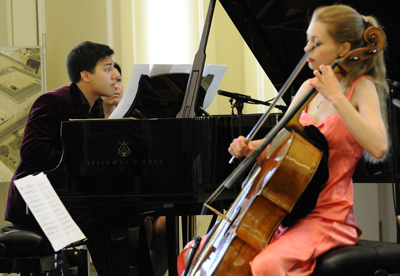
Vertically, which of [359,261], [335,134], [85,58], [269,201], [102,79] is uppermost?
[85,58]

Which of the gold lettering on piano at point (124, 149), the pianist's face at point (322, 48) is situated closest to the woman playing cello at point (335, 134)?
the pianist's face at point (322, 48)

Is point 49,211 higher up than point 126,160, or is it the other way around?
point 126,160

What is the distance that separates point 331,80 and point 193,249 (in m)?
0.63

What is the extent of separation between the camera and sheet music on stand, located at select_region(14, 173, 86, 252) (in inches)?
81.3

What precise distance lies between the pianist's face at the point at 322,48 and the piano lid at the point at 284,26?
0.50 meters

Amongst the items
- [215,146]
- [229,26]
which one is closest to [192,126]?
[215,146]

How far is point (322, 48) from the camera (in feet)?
5.29

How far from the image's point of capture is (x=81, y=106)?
264 cm

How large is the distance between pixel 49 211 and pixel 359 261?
1.25 metres

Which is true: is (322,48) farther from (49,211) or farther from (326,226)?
(49,211)

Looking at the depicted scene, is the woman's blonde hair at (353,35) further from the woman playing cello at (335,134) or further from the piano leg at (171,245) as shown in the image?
the piano leg at (171,245)

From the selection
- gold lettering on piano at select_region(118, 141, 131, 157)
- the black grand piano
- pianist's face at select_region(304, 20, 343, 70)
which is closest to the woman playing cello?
pianist's face at select_region(304, 20, 343, 70)

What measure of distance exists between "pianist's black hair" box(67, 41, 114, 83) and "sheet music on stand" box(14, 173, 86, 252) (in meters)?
0.81

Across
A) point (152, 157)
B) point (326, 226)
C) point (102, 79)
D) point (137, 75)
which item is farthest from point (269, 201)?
point (102, 79)
